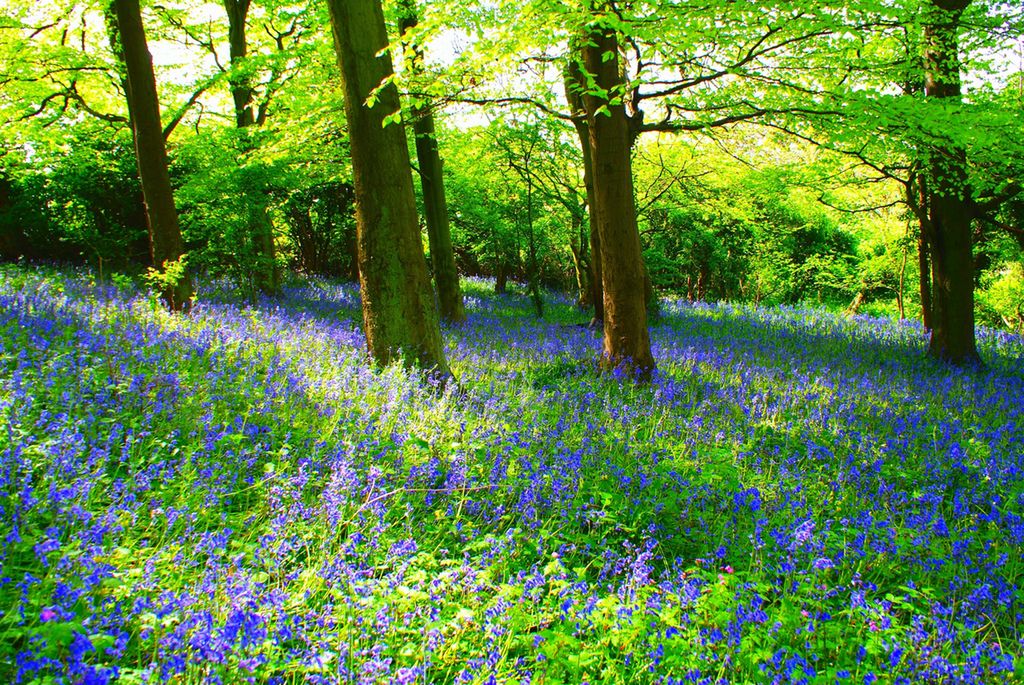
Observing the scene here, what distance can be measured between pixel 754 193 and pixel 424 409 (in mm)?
11868

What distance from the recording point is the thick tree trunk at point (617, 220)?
6.84 m

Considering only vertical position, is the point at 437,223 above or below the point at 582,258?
above

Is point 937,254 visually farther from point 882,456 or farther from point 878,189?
point 882,456

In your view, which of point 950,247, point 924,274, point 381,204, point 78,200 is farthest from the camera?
point 78,200

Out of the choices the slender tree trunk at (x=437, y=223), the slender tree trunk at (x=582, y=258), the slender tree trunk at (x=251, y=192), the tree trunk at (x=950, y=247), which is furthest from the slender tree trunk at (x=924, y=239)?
the slender tree trunk at (x=251, y=192)

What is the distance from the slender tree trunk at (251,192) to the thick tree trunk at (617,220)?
663 centimetres

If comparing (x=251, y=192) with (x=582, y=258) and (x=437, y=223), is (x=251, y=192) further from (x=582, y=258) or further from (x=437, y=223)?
(x=582, y=258)

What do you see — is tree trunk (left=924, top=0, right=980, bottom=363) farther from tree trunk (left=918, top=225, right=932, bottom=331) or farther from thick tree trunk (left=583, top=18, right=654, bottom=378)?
thick tree trunk (left=583, top=18, right=654, bottom=378)

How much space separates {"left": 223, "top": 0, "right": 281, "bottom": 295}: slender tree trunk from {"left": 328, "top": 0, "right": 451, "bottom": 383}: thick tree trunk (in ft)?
18.8

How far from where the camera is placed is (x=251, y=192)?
10.4 meters

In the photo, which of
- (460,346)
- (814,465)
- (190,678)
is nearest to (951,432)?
(814,465)

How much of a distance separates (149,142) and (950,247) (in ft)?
40.6

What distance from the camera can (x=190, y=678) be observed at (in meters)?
1.80

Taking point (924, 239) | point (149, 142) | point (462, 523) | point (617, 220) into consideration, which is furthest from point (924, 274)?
point (149, 142)
